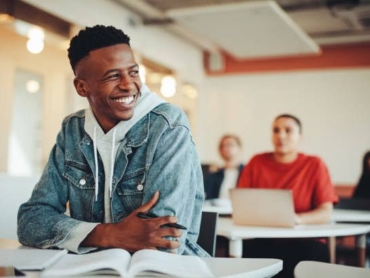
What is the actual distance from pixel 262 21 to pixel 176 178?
486 cm

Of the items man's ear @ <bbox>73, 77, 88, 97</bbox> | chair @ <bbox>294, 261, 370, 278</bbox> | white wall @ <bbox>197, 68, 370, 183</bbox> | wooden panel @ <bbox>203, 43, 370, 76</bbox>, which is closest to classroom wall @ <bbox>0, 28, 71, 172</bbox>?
white wall @ <bbox>197, 68, 370, 183</bbox>

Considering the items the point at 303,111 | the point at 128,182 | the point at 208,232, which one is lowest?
the point at 208,232

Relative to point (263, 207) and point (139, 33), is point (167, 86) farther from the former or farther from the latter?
point (263, 207)

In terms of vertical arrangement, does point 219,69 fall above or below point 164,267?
above

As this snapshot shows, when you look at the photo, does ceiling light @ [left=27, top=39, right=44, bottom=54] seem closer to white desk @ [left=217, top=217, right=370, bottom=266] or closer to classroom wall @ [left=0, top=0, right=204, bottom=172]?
classroom wall @ [left=0, top=0, right=204, bottom=172]

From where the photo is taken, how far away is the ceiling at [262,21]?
5871mm

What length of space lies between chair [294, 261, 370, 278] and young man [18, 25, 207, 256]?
355 millimetres

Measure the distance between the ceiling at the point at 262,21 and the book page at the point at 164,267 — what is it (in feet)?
15.1

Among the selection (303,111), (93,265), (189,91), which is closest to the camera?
(93,265)

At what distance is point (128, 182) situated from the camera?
1.67m

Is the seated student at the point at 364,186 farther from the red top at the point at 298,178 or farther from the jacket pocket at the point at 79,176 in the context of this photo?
the jacket pocket at the point at 79,176

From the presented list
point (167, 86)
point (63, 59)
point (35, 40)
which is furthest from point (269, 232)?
point (167, 86)

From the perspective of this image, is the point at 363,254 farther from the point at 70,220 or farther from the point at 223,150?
the point at 223,150

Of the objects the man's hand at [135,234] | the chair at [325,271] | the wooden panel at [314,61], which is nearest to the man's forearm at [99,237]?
the man's hand at [135,234]
